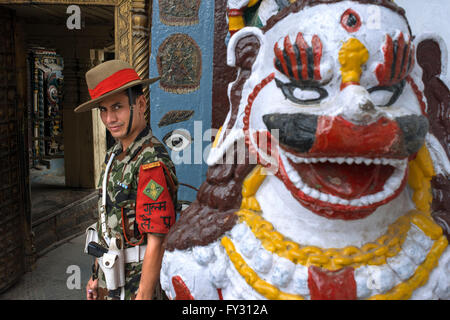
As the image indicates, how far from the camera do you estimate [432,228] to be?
1.40m

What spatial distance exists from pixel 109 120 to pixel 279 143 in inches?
33.5

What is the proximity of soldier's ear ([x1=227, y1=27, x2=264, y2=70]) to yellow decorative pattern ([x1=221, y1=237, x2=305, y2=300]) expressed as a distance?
2.19 ft

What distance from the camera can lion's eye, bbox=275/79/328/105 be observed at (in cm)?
124

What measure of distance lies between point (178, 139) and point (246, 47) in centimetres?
140

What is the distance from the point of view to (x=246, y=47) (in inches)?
56.5

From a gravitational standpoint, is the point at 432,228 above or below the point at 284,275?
above

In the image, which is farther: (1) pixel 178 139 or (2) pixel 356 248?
(1) pixel 178 139

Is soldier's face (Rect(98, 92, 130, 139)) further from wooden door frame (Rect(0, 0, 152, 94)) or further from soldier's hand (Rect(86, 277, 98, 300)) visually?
wooden door frame (Rect(0, 0, 152, 94))

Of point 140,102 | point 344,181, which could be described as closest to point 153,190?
point 140,102

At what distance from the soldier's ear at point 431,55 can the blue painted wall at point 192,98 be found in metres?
1.46

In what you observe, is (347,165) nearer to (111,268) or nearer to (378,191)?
(378,191)

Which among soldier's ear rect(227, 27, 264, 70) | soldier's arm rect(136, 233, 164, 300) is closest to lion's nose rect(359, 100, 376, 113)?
soldier's ear rect(227, 27, 264, 70)

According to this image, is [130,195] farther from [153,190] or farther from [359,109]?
[359,109]
